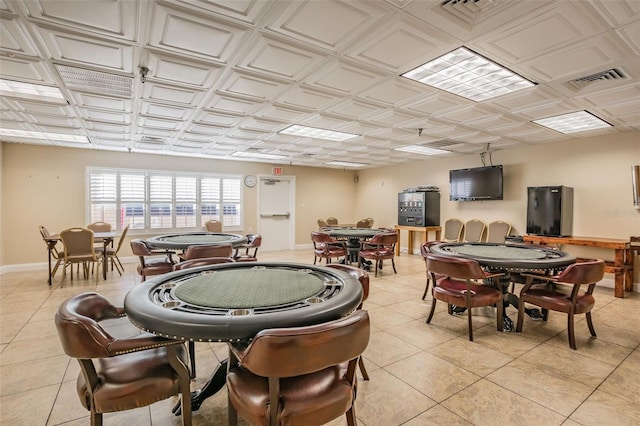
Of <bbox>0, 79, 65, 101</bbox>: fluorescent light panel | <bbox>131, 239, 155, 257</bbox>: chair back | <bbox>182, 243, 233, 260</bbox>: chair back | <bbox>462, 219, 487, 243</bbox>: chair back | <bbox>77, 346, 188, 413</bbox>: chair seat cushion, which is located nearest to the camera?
<bbox>77, 346, 188, 413</bbox>: chair seat cushion

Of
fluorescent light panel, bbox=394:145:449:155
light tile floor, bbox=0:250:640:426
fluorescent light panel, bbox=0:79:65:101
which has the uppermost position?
fluorescent light panel, bbox=394:145:449:155

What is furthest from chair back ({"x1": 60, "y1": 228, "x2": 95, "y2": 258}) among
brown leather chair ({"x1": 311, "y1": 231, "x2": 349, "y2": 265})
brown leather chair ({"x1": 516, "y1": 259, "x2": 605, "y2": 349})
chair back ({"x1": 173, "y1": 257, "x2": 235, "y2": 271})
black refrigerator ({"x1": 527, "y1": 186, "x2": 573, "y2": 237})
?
black refrigerator ({"x1": 527, "y1": 186, "x2": 573, "y2": 237})

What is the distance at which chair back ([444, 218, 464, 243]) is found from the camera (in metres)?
7.50

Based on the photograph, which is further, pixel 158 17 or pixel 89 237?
pixel 89 237

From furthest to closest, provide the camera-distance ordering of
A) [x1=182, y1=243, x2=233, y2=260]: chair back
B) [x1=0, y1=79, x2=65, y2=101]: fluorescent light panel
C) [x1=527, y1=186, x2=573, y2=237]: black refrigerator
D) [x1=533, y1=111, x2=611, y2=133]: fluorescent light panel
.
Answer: [x1=527, y1=186, x2=573, y2=237]: black refrigerator, [x1=533, y1=111, x2=611, y2=133]: fluorescent light panel, [x1=182, y1=243, x2=233, y2=260]: chair back, [x1=0, y1=79, x2=65, y2=101]: fluorescent light panel

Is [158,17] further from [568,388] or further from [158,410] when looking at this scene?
[568,388]

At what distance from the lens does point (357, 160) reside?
27.6 feet

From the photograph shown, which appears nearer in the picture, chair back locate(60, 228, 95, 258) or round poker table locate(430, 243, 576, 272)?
round poker table locate(430, 243, 576, 272)

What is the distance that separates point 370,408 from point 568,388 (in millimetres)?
1509

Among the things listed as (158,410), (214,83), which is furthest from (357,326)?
(214,83)

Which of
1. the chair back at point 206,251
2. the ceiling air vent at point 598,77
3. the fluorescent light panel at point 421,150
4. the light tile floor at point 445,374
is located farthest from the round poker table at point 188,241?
the ceiling air vent at point 598,77

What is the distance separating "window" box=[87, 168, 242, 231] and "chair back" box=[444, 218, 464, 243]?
5.66 metres

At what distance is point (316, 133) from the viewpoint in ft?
18.0

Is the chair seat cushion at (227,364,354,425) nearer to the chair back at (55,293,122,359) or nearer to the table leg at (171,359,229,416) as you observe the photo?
the chair back at (55,293,122,359)
